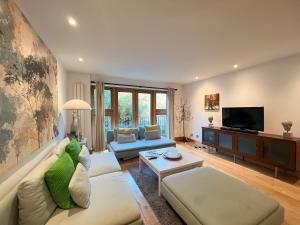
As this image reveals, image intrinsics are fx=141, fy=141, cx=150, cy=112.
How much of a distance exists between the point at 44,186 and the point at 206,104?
4552 mm

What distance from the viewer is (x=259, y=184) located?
238cm

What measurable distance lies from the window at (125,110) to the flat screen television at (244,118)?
112 inches

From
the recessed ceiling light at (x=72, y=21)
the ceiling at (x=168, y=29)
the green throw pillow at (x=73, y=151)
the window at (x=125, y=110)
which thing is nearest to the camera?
the ceiling at (x=168, y=29)

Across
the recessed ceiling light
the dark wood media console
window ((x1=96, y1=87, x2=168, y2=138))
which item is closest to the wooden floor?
the dark wood media console

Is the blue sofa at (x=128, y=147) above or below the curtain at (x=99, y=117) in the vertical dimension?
below

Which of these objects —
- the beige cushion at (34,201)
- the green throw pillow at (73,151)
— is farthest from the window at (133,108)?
the beige cushion at (34,201)

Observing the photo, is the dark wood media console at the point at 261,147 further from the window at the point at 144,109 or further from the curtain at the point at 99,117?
the curtain at the point at 99,117

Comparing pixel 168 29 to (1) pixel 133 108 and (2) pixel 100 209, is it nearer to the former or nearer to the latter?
(2) pixel 100 209

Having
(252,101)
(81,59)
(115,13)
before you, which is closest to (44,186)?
(115,13)

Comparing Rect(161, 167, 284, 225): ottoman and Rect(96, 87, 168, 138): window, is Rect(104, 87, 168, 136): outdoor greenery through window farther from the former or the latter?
Rect(161, 167, 284, 225): ottoman

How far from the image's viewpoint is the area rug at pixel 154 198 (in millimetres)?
1639

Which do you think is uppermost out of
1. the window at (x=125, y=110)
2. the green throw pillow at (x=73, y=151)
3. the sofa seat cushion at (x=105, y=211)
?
the window at (x=125, y=110)

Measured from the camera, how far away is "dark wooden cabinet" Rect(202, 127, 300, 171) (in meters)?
2.43

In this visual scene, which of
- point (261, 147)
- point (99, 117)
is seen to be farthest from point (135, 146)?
point (261, 147)
